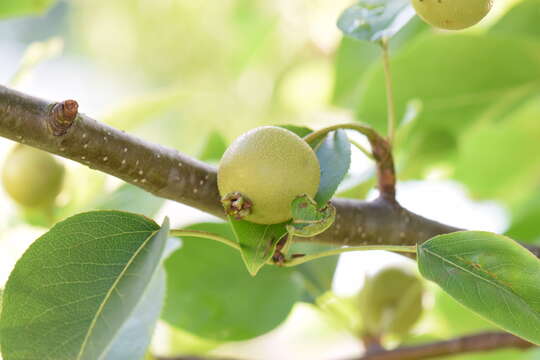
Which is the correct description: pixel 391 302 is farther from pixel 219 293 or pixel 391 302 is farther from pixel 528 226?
pixel 219 293

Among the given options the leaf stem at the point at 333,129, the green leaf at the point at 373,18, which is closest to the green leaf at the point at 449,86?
the green leaf at the point at 373,18

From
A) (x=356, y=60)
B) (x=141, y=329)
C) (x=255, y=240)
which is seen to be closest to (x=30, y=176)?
(x=141, y=329)

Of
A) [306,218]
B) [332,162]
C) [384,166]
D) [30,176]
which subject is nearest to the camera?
[306,218]

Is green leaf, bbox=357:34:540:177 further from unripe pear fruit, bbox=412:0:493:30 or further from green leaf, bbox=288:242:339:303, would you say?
unripe pear fruit, bbox=412:0:493:30

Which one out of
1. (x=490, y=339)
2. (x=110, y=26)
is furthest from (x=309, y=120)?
(x=110, y=26)

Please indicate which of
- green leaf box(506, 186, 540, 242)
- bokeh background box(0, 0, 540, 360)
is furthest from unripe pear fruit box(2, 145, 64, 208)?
green leaf box(506, 186, 540, 242)

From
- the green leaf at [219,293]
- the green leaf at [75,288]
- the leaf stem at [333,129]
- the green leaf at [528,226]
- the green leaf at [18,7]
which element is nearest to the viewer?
the green leaf at [75,288]

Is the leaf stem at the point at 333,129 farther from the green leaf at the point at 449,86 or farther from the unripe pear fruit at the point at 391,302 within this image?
the unripe pear fruit at the point at 391,302
